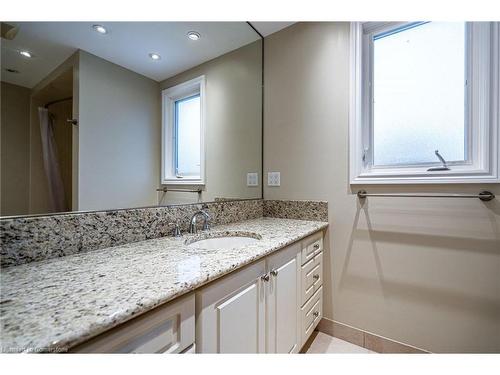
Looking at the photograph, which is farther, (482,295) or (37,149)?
(482,295)

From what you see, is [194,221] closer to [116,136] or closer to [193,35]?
[116,136]

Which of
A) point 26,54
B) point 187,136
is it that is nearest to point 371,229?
point 187,136

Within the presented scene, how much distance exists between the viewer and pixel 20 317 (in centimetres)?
42

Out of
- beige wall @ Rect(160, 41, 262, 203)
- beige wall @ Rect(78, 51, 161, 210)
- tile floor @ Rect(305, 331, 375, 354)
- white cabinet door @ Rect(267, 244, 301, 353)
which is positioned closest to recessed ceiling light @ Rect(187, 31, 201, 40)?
beige wall @ Rect(160, 41, 262, 203)

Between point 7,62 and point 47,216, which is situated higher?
point 7,62

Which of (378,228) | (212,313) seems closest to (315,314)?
(378,228)

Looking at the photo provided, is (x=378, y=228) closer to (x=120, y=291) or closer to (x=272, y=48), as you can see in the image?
(x=120, y=291)

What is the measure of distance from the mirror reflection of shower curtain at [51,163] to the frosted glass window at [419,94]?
1683 mm

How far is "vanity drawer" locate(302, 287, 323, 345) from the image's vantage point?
4.10ft

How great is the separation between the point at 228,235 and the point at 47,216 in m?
0.78

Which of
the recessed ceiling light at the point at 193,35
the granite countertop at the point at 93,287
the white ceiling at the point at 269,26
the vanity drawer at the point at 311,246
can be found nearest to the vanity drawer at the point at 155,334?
the granite countertop at the point at 93,287

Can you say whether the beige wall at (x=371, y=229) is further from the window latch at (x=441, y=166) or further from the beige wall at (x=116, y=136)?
the beige wall at (x=116, y=136)

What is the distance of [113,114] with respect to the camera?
0.93 meters
